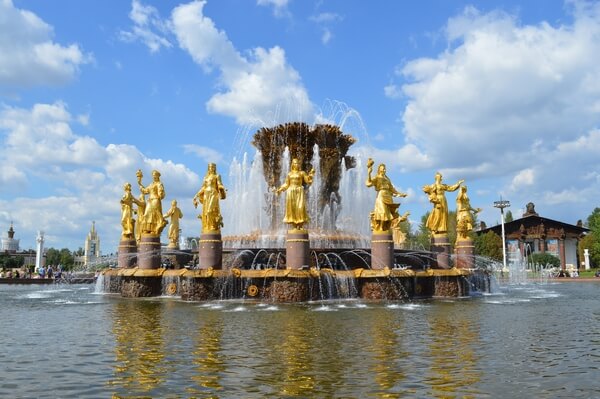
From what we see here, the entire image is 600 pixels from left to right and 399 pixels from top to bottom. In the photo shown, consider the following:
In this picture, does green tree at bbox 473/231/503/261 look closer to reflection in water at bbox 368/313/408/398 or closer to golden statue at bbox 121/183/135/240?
golden statue at bbox 121/183/135/240

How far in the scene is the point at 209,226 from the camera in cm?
2095

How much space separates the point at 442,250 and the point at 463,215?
2.90 m

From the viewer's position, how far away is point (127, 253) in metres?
26.8

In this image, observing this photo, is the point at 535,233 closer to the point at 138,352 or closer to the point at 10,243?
the point at 138,352

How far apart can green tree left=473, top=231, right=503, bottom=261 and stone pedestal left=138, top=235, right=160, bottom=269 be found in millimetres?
57965

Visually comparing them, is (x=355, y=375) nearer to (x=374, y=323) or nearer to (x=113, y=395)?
(x=113, y=395)


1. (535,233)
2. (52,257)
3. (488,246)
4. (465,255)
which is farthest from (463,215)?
(52,257)

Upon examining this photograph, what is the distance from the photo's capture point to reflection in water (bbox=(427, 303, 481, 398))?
6.73 meters

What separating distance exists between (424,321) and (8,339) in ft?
30.4

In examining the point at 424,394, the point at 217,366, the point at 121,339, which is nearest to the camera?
the point at 424,394

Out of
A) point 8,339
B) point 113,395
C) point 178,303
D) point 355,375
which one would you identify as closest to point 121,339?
point 8,339

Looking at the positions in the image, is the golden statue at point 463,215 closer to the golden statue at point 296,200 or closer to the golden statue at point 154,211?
the golden statue at point 296,200

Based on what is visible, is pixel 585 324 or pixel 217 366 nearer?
pixel 217 366

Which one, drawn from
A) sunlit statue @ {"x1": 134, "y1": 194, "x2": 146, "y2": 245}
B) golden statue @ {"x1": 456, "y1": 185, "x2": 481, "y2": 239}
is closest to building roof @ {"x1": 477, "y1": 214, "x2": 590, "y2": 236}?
golden statue @ {"x1": 456, "y1": 185, "x2": 481, "y2": 239}
